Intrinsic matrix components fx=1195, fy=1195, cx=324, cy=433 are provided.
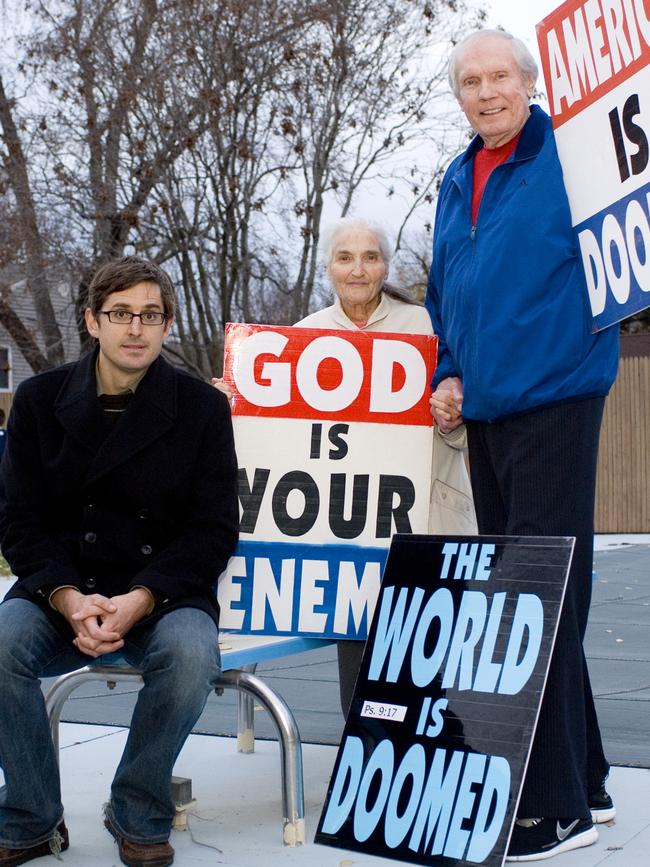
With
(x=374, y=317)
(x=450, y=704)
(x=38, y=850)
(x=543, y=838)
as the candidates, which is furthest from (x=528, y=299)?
(x=38, y=850)

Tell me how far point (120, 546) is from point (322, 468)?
2.58 ft

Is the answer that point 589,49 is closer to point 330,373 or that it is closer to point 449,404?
point 449,404

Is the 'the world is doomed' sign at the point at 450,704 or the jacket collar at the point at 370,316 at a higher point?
the jacket collar at the point at 370,316

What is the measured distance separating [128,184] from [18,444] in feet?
38.9

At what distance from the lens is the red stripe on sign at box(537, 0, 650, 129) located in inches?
124

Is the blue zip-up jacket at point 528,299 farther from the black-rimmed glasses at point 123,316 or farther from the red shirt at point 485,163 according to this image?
the black-rimmed glasses at point 123,316

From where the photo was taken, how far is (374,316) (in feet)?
13.7

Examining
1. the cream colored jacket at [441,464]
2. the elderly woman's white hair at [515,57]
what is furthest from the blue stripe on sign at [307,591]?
the elderly woman's white hair at [515,57]

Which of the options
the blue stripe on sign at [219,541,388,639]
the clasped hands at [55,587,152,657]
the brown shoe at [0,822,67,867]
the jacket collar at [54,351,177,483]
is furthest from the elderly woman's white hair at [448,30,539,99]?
the brown shoe at [0,822,67,867]

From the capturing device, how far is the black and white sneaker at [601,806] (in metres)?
3.50

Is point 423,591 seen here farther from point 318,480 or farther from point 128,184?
point 128,184

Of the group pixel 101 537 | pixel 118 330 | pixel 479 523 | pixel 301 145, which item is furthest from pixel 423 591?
pixel 301 145

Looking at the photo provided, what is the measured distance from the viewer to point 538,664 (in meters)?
3.15

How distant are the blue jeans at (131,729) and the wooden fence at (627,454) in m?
13.0
